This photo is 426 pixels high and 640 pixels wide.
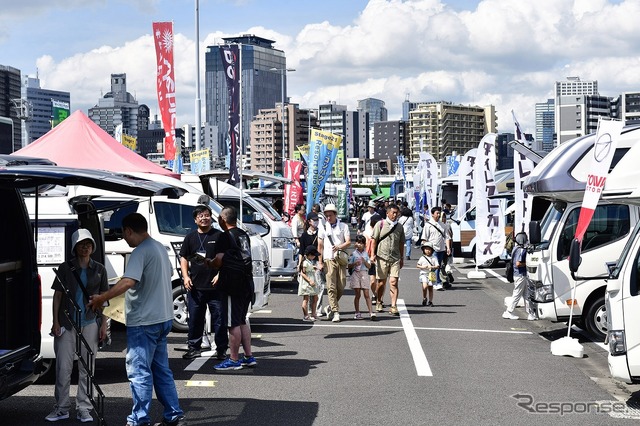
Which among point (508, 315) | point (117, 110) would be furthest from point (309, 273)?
point (117, 110)

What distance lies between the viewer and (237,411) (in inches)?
335

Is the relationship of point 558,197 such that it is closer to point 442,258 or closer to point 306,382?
point 306,382

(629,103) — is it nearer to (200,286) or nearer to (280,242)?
(280,242)

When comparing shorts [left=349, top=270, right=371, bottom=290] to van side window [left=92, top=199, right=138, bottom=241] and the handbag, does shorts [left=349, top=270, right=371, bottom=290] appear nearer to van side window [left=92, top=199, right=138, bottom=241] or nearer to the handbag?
the handbag

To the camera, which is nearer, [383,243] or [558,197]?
[558,197]

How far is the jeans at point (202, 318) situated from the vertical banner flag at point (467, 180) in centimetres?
1533

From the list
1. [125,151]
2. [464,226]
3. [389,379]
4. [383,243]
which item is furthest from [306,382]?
[464,226]

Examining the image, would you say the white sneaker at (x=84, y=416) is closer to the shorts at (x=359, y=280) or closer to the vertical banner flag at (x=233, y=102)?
the shorts at (x=359, y=280)

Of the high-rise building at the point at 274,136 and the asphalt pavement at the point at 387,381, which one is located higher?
the high-rise building at the point at 274,136

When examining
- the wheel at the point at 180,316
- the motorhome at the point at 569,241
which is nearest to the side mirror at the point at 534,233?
the motorhome at the point at 569,241

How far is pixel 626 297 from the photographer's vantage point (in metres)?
→ 9.01

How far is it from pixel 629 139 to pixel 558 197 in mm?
2044

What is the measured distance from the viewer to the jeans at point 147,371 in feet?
24.3

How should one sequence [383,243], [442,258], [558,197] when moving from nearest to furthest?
[558,197], [383,243], [442,258]
